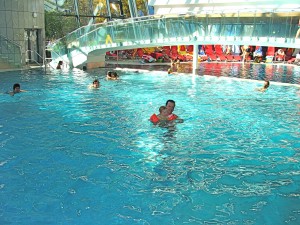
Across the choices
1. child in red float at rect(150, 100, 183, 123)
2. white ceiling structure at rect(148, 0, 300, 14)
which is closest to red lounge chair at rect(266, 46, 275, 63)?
white ceiling structure at rect(148, 0, 300, 14)

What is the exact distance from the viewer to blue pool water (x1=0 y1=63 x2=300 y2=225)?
16.3 ft

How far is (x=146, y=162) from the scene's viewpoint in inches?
272

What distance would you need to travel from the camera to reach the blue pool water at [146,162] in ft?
16.3

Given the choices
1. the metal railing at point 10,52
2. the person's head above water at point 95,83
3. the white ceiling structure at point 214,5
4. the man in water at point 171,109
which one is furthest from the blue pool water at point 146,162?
the white ceiling structure at point 214,5

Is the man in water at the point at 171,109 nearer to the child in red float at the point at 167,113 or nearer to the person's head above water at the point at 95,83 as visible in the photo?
the child in red float at the point at 167,113

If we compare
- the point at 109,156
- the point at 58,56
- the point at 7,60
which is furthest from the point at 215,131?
the point at 58,56

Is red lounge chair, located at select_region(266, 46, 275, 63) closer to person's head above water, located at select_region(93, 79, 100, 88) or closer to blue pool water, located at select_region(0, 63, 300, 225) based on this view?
blue pool water, located at select_region(0, 63, 300, 225)

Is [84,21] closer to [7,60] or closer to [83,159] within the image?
[7,60]

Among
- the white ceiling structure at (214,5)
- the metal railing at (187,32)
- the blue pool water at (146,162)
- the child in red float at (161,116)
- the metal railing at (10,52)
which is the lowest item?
the blue pool water at (146,162)

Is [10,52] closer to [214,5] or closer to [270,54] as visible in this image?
[214,5]

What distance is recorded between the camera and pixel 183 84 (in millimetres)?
17969

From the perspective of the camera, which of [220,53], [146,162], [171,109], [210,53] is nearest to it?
[146,162]

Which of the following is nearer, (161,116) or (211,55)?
(161,116)

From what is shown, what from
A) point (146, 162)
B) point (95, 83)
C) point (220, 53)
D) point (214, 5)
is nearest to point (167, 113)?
point (146, 162)
